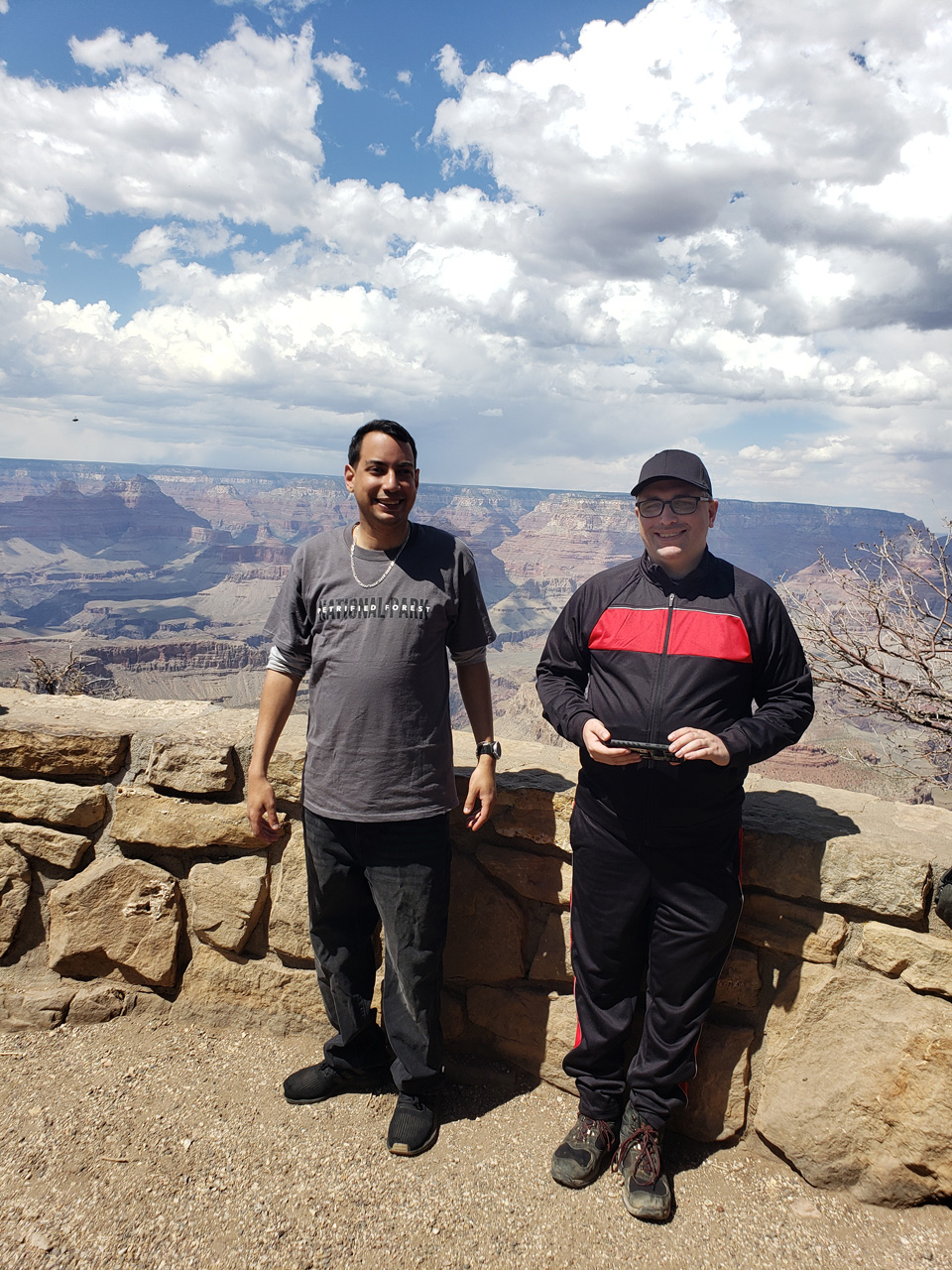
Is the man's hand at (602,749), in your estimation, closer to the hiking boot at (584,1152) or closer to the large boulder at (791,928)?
the large boulder at (791,928)

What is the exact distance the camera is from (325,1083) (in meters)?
2.53

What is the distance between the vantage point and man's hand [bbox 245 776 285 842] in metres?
2.47

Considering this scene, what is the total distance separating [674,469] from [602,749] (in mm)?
806

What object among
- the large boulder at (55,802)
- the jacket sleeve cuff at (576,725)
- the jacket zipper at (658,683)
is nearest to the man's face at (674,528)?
the jacket zipper at (658,683)

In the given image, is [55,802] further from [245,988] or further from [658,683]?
[658,683]

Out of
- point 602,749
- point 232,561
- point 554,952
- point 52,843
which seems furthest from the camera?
point 232,561

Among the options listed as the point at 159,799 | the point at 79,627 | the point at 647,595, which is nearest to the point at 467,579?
the point at 647,595

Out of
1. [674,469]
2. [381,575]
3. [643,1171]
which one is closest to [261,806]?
[381,575]

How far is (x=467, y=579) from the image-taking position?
2393 millimetres

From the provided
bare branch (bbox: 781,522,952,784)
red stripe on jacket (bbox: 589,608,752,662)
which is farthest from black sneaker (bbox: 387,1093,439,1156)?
bare branch (bbox: 781,522,952,784)

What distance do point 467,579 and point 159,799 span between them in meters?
1.51

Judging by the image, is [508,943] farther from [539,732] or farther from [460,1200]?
[539,732]

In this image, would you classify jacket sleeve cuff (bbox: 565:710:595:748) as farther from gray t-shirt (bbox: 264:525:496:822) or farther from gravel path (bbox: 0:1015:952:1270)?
gravel path (bbox: 0:1015:952:1270)

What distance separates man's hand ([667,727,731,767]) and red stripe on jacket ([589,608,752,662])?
0.78ft
